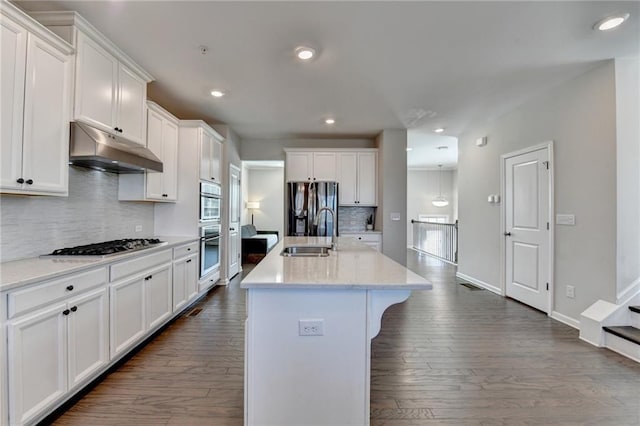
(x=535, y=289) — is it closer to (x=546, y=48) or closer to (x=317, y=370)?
(x=546, y=48)

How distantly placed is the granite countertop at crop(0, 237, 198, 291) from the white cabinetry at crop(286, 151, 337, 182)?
341 centimetres

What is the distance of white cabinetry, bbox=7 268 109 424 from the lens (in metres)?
1.45

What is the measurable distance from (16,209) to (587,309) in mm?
4864

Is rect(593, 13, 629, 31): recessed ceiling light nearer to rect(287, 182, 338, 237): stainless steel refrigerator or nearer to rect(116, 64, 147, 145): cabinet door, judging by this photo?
rect(287, 182, 338, 237): stainless steel refrigerator

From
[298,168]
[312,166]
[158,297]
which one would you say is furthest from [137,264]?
[312,166]

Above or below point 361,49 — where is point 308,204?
below

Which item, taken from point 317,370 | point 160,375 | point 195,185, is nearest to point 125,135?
point 195,185

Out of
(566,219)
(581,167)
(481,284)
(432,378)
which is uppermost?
(581,167)

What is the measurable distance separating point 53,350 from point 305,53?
271 cm

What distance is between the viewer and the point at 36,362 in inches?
60.8

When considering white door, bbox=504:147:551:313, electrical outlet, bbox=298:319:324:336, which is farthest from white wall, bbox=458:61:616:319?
electrical outlet, bbox=298:319:324:336

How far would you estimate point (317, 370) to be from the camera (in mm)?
1477

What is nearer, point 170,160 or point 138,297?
point 138,297

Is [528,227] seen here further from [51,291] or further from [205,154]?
[51,291]
